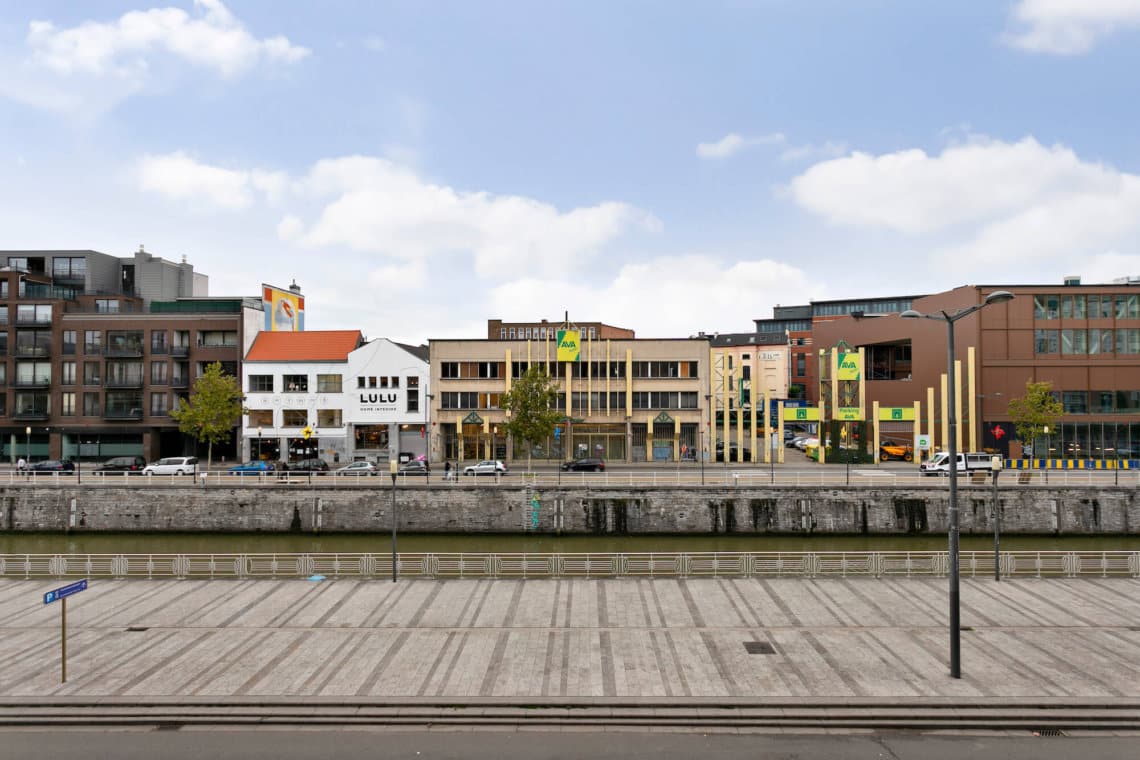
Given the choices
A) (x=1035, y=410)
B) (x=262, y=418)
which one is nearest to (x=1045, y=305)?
(x=1035, y=410)

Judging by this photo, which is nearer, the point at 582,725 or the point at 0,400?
the point at 582,725

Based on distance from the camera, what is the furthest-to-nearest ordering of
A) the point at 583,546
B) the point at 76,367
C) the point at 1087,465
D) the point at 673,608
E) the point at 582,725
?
1. the point at 76,367
2. the point at 1087,465
3. the point at 583,546
4. the point at 673,608
5. the point at 582,725

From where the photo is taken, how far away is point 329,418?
61688 mm

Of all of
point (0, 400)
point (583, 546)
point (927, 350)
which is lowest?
point (583, 546)

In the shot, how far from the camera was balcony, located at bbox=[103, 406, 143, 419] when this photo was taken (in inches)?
2457

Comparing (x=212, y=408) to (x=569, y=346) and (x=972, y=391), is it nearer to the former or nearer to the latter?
(x=569, y=346)

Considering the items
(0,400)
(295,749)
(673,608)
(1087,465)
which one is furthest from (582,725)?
(0,400)

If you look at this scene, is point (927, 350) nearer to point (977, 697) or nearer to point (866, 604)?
point (866, 604)

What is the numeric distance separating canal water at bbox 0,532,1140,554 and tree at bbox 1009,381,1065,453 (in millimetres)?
18274

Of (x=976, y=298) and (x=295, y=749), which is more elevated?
(x=976, y=298)

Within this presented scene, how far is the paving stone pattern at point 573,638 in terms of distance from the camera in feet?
50.7

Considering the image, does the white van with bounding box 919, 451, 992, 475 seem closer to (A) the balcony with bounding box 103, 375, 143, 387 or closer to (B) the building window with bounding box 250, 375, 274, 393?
(B) the building window with bounding box 250, 375, 274, 393

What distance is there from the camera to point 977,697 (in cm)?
1462

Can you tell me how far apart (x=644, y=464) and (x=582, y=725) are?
150ft
